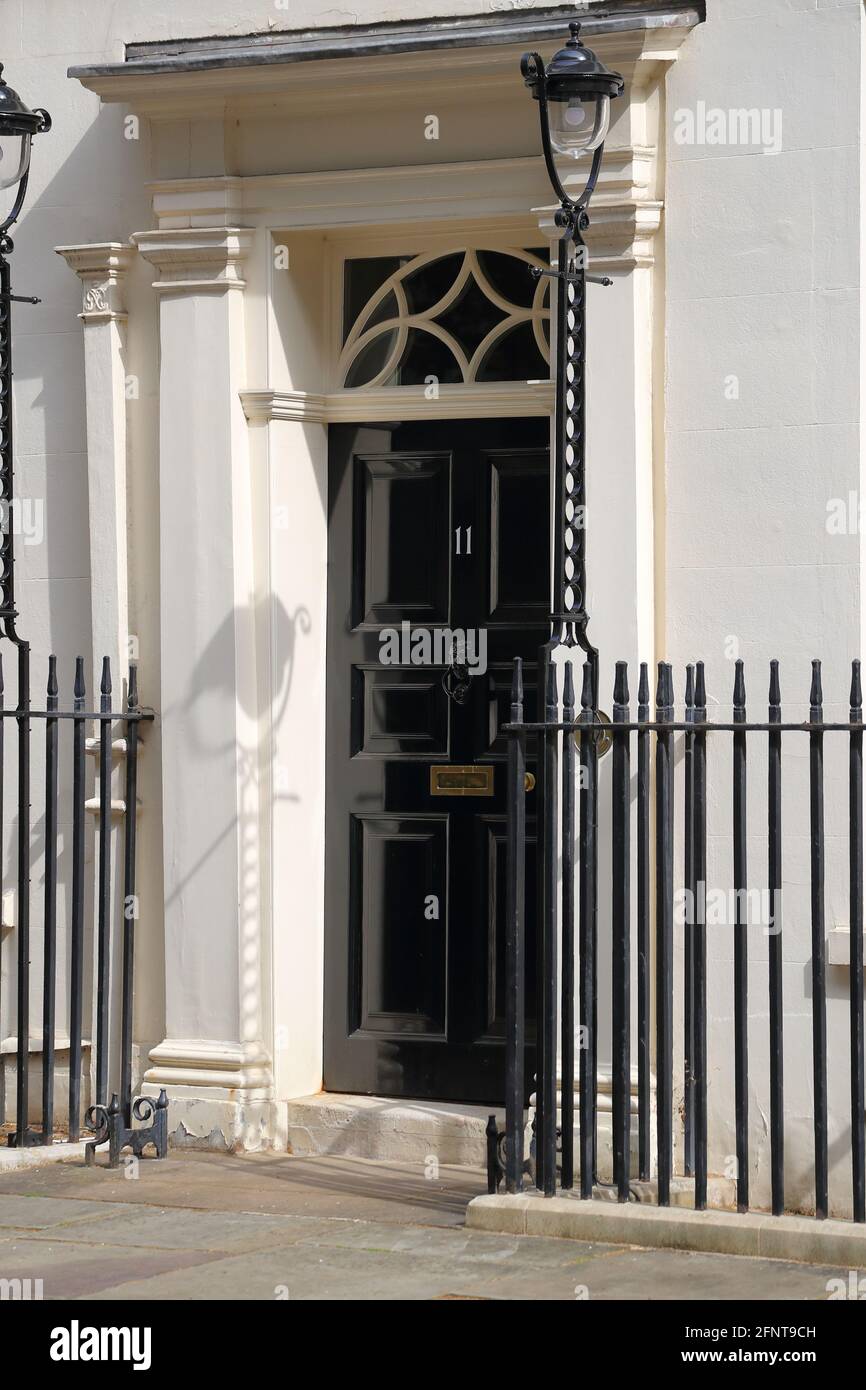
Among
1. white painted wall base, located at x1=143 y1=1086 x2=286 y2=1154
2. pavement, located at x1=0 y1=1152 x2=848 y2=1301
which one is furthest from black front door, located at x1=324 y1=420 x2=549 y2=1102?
pavement, located at x1=0 y1=1152 x2=848 y2=1301

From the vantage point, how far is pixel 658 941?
6.04 meters

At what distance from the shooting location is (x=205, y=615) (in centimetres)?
758

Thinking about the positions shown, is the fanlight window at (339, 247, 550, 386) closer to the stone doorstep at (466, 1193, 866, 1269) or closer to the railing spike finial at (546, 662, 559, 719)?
the railing spike finial at (546, 662, 559, 719)

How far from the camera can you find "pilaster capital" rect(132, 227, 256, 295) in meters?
7.55

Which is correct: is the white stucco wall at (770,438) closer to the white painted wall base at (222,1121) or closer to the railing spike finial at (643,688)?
the railing spike finial at (643,688)

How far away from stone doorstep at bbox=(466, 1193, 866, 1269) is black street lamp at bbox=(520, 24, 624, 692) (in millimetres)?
1569

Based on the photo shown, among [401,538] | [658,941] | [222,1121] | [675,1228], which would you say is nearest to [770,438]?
[401,538]

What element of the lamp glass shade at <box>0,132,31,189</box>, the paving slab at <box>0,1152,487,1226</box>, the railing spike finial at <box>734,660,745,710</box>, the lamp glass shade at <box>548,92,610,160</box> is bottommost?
the paving slab at <box>0,1152,487,1226</box>
